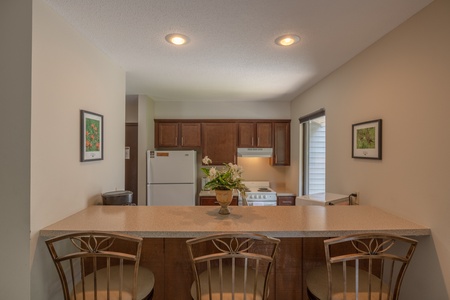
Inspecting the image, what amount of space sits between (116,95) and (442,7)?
8.68 ft

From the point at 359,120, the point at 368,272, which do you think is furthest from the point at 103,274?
the point at 359,120

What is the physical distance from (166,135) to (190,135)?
0.42m

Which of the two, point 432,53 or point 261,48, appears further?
point 261,48

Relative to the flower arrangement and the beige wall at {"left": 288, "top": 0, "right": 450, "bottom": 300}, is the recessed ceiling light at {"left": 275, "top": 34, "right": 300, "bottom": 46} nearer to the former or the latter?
the beige wall at {"left": 288, "top": 0, "right": 450, "bottom": 300}

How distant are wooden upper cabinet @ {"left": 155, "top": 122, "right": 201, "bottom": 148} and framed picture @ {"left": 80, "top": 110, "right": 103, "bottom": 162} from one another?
2014mm

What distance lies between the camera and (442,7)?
1.36 m

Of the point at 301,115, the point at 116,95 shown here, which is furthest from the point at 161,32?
the point at 301,115

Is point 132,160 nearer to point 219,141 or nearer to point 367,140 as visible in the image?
point 219,141

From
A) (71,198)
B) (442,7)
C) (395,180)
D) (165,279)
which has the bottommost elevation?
(165,279)

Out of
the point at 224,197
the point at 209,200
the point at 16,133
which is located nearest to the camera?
the point at 16,133

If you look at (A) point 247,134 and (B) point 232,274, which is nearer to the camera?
(B) point 232,274

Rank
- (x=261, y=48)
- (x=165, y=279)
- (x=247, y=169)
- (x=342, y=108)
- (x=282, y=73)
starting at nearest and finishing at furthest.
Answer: (x=165, y=279) → (x=261, y=48) → (x=342, y=108) → (x=282, y=73) → (x=247, y=169)

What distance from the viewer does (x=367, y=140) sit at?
2033 mm

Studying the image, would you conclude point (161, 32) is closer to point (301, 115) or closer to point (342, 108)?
point (342, 108)
